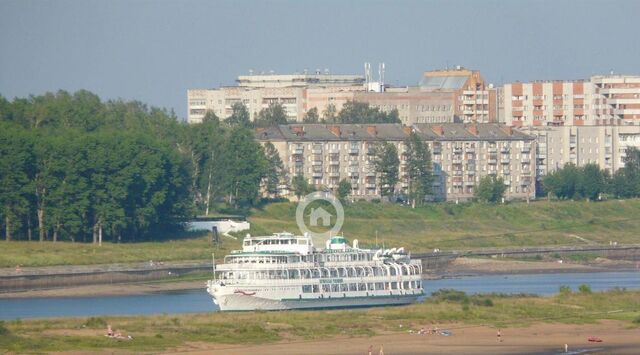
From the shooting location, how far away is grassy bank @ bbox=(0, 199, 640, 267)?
5625 inches

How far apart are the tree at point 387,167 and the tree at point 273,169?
9.64m

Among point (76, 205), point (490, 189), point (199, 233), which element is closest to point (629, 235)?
point (490, 189)

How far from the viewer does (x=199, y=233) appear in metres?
153

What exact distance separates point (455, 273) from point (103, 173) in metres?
27.7

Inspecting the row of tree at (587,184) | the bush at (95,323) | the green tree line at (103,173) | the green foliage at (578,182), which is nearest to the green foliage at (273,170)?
the green tree line at (103,173)

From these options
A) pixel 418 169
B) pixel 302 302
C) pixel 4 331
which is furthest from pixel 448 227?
pixel 4 331

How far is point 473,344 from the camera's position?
297ft

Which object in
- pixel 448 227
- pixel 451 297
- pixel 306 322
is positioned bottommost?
pixel 306 322

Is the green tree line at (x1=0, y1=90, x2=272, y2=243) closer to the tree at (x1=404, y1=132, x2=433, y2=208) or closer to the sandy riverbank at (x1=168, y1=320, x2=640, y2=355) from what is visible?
the tree at (x1=404, y1=132, x2=433, y2=208)

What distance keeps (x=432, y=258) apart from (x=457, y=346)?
60.3m

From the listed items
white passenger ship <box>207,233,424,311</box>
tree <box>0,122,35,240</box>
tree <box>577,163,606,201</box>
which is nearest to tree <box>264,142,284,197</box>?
tree <box>577,163,606,201</box>

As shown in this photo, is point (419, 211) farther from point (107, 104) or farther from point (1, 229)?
point (1, 229)

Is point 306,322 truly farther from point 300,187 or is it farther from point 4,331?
point 300,187

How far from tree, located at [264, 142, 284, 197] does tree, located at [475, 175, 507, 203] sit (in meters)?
19.8
